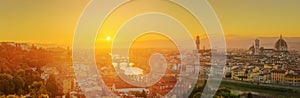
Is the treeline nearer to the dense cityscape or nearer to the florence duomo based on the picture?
the dense cityscape

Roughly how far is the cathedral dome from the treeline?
1.66 metres

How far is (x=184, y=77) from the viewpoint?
3.00 metres

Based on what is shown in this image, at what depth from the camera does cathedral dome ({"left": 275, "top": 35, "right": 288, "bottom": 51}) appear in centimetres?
289

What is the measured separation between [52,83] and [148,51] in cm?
77

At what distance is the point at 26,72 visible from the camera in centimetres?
305

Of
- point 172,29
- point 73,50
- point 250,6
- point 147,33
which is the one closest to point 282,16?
point 250,6

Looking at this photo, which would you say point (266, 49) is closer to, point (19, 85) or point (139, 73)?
point (139, 73)

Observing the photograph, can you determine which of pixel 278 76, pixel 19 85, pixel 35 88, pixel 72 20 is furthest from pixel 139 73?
pixel 278 76

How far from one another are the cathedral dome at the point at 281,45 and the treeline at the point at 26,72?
1.66 meters

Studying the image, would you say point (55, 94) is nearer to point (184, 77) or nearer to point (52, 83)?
point (52, 83)

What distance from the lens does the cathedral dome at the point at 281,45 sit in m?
2.89

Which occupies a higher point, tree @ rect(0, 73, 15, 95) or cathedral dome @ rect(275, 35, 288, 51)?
cathedral dome @ rect(275, 35, 288, 51)

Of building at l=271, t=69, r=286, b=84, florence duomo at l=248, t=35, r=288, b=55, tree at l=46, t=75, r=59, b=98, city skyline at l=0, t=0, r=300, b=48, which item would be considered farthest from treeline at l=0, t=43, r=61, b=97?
building at l=271, t=69, r=286, b=84

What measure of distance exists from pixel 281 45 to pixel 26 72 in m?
1.91
